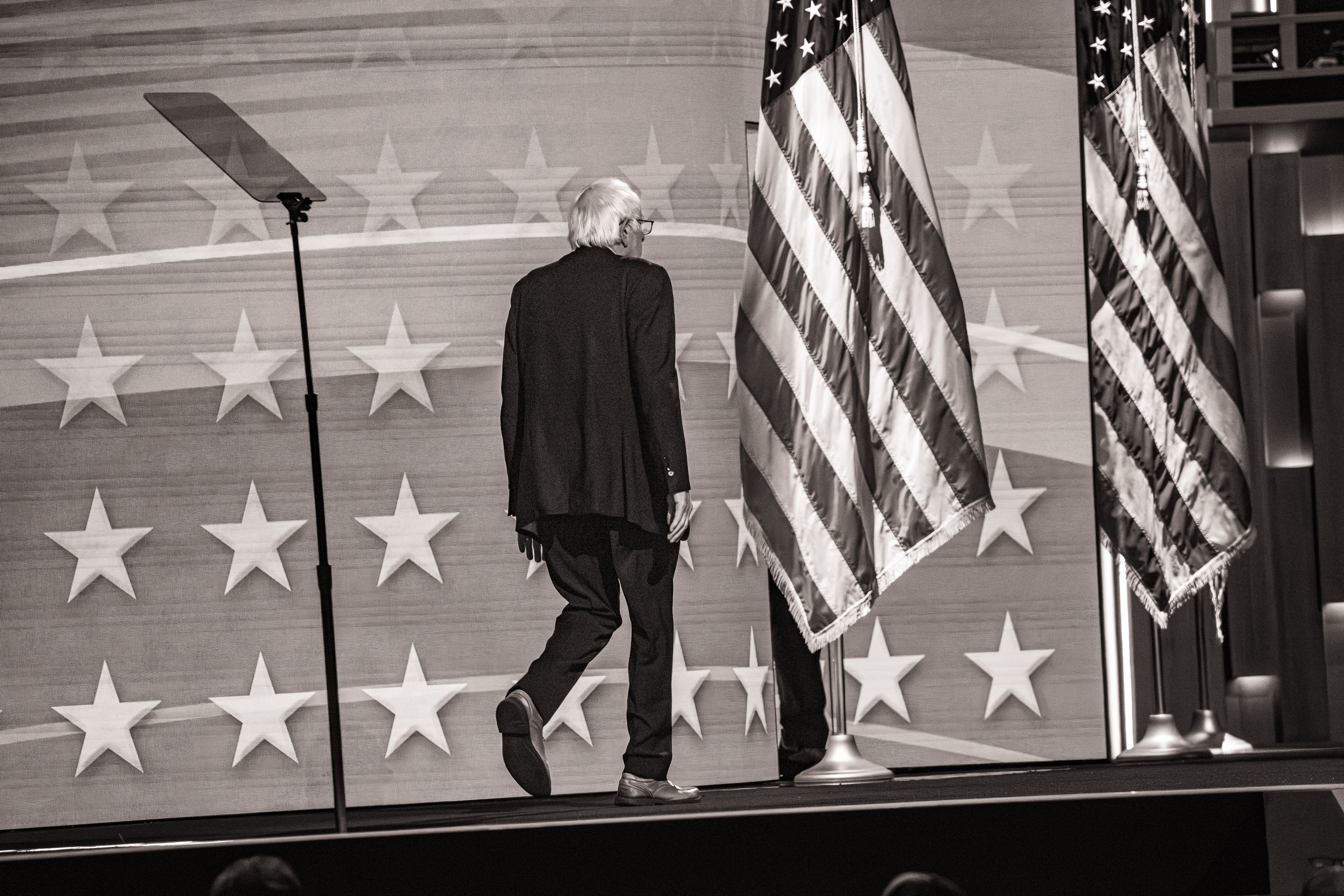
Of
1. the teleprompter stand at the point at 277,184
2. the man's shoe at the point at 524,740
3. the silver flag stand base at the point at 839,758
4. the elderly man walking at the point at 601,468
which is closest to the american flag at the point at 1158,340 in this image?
the silver flag stand base at the point at 839,758

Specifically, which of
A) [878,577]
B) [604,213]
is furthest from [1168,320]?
[604,213]

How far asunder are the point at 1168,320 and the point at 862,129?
4.61ft

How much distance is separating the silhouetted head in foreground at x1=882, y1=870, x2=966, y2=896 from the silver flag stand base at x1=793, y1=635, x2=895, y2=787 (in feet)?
7.58

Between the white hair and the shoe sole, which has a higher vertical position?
the white hair

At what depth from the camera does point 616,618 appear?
15.2 ft

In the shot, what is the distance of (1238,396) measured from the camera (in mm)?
5500

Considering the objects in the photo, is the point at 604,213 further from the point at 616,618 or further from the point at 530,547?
the point at 616,618

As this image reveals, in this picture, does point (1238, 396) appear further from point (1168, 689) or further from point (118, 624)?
point (118, 624)

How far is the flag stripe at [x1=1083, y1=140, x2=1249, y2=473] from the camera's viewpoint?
5.47 metres

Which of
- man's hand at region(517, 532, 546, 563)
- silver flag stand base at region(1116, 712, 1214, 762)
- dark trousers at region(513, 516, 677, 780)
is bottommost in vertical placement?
silver flag stand base at region(1116, 712, 1214, 762)

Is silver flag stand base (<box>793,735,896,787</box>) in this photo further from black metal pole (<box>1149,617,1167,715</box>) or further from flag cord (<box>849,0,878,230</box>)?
flag cord (<box>849,0,878,230</box>)

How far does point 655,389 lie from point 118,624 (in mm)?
1937

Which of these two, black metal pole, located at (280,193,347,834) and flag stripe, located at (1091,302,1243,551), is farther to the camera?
flag stripe, located at (1091,302,1243,551)

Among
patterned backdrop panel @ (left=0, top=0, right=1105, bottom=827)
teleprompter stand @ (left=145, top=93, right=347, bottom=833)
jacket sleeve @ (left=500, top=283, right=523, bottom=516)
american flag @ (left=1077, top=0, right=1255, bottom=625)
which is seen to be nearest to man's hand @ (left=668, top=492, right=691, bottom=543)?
jacket sleeve @ (left=500, top=283, right=523, bottom=516)
